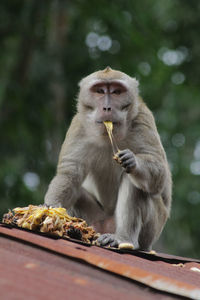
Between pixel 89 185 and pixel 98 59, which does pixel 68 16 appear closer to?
pixel 98 59

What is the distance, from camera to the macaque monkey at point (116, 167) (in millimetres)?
6453

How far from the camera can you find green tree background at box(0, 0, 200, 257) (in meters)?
18.2

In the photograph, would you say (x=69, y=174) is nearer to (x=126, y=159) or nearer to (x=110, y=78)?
(x=126, y=159)

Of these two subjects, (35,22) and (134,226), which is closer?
(134,226)

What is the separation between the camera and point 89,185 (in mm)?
7707

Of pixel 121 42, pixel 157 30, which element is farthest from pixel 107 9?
pixel 157 30

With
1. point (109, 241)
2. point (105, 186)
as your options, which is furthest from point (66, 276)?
point (105, 186)

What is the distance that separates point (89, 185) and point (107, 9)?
1328 cm

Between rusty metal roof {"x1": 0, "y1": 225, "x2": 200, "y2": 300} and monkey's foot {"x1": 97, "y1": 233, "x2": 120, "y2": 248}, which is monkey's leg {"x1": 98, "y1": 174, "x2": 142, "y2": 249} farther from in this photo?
rusty metal roof {"x1": 0, "y1": 225, "x2": 200, "y2": 300}

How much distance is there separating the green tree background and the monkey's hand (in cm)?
1134

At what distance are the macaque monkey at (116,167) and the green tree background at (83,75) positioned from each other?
33.1ft

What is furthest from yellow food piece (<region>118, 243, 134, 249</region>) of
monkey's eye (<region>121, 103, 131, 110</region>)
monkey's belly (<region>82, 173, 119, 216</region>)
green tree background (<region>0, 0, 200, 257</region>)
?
green tree background (<region>0, 0, 200, 257</region>)

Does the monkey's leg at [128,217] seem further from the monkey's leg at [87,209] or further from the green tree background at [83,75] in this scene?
the green tree background at [83,75]

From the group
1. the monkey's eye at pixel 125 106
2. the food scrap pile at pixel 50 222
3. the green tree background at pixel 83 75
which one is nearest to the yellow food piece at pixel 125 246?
the food scrap pile at pixel 50 222
